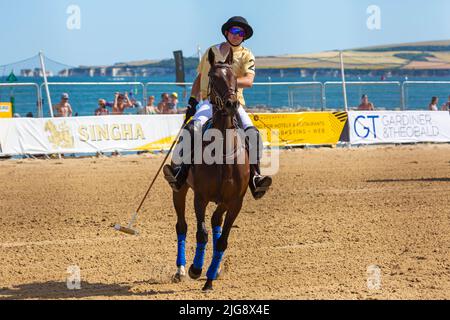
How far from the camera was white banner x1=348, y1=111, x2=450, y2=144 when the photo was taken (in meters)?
28.3

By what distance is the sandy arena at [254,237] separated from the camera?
9422mm

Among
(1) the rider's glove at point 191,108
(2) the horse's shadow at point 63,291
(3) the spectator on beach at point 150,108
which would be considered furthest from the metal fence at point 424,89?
(2) the horse's shadow at point 63,291

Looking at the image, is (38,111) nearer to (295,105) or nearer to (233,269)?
(295,105)

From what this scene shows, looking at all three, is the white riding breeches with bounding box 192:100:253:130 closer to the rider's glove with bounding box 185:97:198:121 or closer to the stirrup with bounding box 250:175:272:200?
the rider's glove with bounding box 185:97:198:121

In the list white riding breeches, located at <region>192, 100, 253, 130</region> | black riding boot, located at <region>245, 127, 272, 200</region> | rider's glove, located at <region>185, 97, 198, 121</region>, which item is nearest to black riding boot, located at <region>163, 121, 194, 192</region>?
white riding breeches, located at <region>192, 100, 253, 130</region>

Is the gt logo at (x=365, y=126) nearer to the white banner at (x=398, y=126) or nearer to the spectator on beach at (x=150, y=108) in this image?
the white banner at (x=398, y=126)

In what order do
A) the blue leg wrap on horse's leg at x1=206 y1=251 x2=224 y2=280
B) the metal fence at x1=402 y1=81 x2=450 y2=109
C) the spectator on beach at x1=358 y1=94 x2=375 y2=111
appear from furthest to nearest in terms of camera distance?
the metal fence at x1=402 y1=81 x2=450 y2=109 → the spectator on beach at x1=358 y1=94 x2=375 y2=111 → the blue leg wrap on horse's leg at x1=206 y1=251 x2=224 y2=280

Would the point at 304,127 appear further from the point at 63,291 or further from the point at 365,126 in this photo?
the point at 63,291

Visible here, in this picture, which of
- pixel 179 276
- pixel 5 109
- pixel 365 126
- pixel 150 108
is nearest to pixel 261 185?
pixel 179 276

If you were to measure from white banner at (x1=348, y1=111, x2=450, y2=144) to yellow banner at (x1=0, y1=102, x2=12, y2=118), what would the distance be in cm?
1093

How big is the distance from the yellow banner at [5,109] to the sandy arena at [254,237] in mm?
2947

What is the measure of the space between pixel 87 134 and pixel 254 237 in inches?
495

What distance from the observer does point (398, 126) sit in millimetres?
29125

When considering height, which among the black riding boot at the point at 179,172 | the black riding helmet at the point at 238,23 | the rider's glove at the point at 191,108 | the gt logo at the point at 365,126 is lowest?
the gt logo at the point at 365,126
